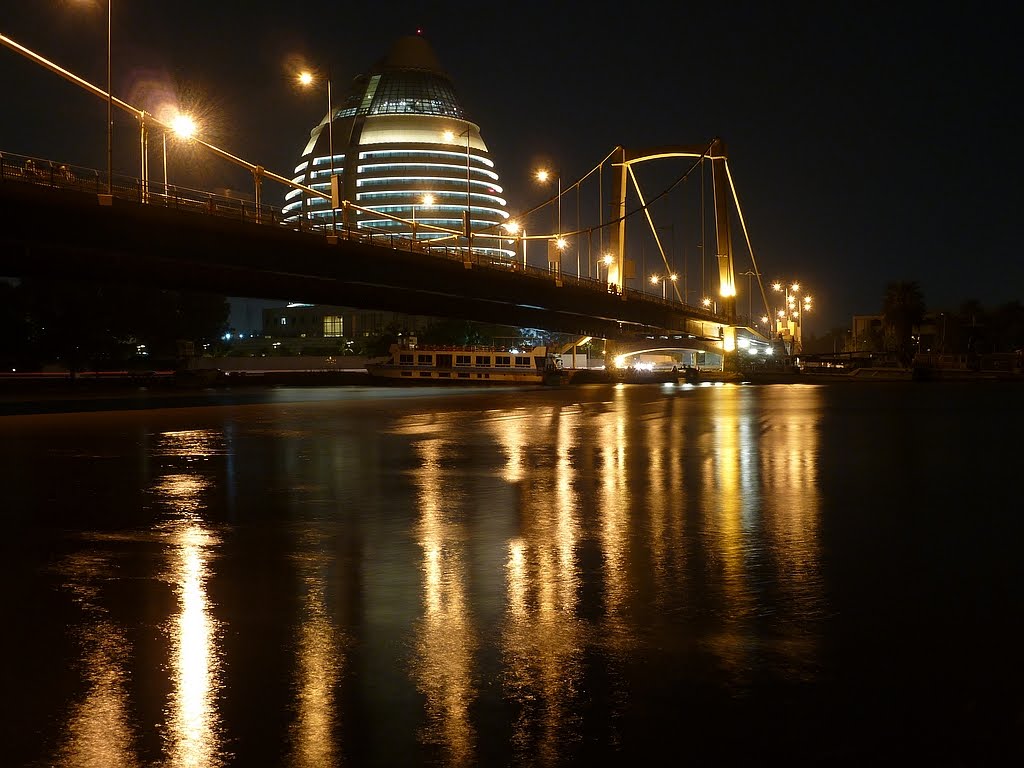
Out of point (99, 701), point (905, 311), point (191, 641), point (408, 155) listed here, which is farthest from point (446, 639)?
point (408, 155)

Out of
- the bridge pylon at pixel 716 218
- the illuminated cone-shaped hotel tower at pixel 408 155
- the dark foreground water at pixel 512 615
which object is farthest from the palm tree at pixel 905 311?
the dark foreground water at pixel 512 615

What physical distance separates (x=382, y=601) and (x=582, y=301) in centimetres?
7562

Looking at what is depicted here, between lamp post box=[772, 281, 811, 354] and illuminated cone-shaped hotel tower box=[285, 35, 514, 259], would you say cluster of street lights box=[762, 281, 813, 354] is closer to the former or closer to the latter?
lamp post box=[772, 281, 811, 354]

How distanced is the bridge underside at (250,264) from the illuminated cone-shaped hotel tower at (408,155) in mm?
89604

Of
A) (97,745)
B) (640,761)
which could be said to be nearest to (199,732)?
(97,745)

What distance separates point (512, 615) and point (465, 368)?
7217cm

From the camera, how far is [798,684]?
21.9 feet

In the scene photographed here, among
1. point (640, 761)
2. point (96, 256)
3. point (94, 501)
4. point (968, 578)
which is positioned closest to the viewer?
point (640, 761)

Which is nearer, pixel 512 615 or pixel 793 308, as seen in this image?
pixel 512 615

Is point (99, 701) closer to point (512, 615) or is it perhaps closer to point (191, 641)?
point (191, 641)

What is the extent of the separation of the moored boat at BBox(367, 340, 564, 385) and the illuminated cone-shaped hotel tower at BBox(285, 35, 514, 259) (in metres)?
85.8

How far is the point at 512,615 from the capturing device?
27.6 feet

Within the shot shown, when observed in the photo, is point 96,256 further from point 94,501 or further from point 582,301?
point 582,301

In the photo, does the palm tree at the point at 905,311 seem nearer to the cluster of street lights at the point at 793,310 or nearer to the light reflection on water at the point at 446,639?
the cluster of street lights at the point at 793,310
